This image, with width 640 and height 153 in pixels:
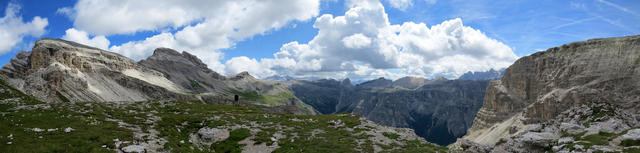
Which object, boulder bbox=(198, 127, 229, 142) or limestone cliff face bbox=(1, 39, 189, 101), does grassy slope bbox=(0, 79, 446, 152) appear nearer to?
boulder bbox=(198, 127, 229, 142)

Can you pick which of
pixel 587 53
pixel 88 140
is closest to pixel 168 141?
pixel 88 140

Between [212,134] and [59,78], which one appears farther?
[59,78]

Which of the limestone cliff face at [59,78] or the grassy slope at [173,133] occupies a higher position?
the limestone cliff face at [59,78]

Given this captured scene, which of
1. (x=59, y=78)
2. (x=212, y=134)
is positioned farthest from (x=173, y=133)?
(x=59, y=78)

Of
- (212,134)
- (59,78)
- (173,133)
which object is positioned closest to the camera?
(173,133)

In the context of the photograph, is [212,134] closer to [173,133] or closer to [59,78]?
[173,133]

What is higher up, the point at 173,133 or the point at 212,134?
the point at 173,133

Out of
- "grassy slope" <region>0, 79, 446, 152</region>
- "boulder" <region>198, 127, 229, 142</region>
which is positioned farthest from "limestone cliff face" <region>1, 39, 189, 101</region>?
"boulder" <region>198, 127, 229, 142</region>

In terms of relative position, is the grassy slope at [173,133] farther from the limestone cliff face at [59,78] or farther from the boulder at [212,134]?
the limestone cliff face at [59,78]

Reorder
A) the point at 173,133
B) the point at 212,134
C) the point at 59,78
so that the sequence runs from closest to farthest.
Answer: the point at 173,133 < the point at 212,134 < the point at 59,78

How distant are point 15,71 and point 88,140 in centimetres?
13752

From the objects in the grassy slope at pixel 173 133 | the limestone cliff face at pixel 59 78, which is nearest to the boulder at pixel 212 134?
the grassy slope at pixel 173 133

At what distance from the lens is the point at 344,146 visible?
30.6 m

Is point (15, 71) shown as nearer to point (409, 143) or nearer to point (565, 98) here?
point (409, 143)
